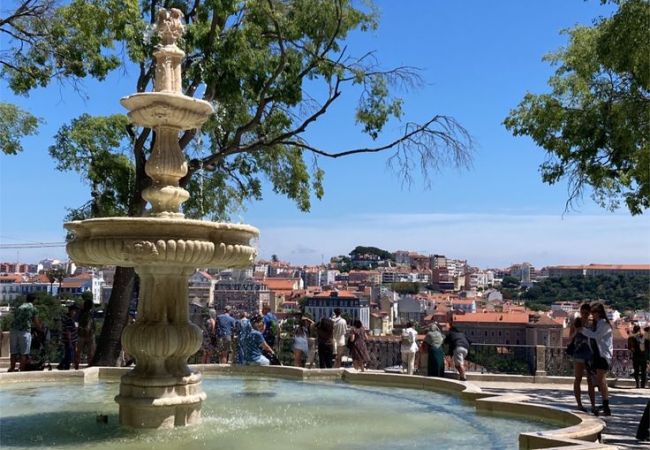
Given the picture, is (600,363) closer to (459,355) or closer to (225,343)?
(459,355)

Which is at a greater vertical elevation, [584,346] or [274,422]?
[584,346]

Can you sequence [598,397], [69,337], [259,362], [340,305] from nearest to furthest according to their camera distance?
[259,362], [598,397], [69,337], [340,305]

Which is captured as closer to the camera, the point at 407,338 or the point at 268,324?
the point at 268,324

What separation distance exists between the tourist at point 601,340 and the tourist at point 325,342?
16.5 feet

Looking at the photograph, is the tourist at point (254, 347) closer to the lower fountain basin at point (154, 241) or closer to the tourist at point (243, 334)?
the tourist at point (243, 334)

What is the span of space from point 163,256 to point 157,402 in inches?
54.0

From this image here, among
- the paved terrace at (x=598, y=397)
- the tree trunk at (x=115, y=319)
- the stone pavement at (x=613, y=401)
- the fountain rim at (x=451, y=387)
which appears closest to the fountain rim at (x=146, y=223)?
the fountain rim at (x=451, y=387)

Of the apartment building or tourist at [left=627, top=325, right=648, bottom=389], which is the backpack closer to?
tourist at [left=627, top=325, right=648, bottom=389]

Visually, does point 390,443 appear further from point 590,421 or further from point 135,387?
point 135,387

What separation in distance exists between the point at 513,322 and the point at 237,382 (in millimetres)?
91454

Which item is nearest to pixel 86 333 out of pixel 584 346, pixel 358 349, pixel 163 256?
pixel 358 349

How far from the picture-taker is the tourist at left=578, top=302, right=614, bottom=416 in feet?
29.6

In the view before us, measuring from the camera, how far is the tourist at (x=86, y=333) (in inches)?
524

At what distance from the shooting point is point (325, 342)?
43.0 feet
